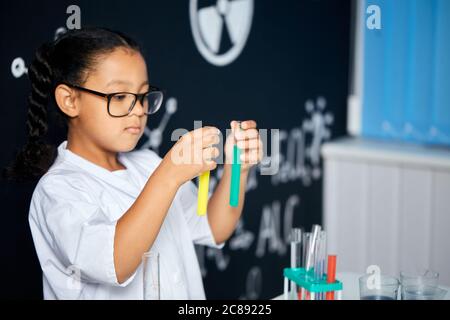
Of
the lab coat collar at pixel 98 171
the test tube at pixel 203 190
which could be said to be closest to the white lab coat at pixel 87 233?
the lab coat collar at pixel 98 171

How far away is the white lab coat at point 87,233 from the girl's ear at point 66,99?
59 mm

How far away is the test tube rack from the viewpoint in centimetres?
81

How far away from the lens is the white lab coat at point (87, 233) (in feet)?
2.57

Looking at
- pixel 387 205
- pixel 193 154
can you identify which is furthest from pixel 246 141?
pixel 387 205

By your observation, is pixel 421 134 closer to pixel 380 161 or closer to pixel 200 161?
pixel 380 161

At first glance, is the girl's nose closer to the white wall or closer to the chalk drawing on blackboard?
the chalk drawing on blackboard

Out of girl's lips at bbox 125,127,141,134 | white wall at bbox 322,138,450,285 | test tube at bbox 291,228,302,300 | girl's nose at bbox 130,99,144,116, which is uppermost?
girl's nose at bbox 130,99,144,116

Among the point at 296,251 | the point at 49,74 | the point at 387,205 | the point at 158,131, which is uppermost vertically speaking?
the point at 49,74

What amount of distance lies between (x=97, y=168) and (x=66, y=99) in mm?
100

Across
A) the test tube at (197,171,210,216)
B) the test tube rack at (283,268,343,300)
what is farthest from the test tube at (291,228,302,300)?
the test tube at (197,171,210,216)

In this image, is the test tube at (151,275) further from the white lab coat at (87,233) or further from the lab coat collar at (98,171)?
the lab coat collar at (98,171)

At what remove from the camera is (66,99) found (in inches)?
31.8

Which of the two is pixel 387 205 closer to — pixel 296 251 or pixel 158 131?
pixel 158 131
